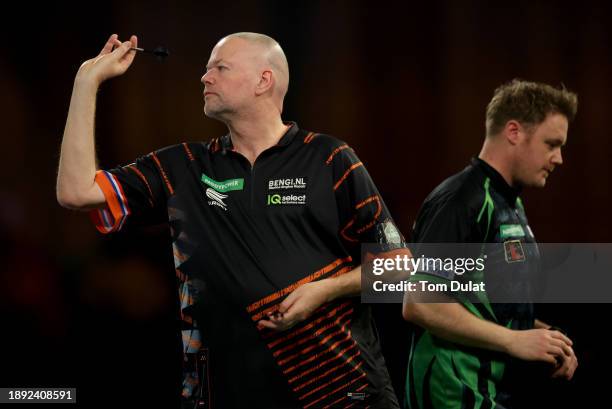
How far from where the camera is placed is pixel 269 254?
2.38 meters

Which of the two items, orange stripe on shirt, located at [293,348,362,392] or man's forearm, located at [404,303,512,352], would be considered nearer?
orange stripe on shirt, located at [293,348,362,392]

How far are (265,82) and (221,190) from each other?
1.24ft

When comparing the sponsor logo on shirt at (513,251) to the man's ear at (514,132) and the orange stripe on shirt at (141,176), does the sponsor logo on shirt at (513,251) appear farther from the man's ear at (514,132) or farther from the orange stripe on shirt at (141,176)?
the orange stripe on shirt at (141,176)

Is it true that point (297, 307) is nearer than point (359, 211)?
Yes

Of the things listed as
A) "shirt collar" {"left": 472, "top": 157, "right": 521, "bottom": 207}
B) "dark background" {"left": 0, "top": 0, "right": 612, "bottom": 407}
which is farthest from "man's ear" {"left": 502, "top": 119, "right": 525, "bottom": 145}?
"dark background" {"left": 0, "top": 0, "right": 612, "bottom": 407}

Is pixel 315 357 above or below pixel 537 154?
below

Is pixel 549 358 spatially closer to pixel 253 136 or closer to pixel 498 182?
pixel 498 182

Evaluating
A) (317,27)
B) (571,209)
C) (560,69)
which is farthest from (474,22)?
(571,209)

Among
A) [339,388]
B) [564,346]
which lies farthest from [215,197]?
[564,346]

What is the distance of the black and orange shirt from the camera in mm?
2359

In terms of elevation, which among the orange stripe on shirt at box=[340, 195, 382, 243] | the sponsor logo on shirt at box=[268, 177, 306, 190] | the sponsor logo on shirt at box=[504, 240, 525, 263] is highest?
the sponsor logo on shirt at box=[268, 177, 306, 190]

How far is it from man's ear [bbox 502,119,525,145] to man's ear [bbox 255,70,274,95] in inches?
33.1

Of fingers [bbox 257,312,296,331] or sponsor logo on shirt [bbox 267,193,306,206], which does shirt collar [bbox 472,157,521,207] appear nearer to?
sponsor logo on shirt [bbox 267,193,306,206]

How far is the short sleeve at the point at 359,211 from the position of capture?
7.97 feet
